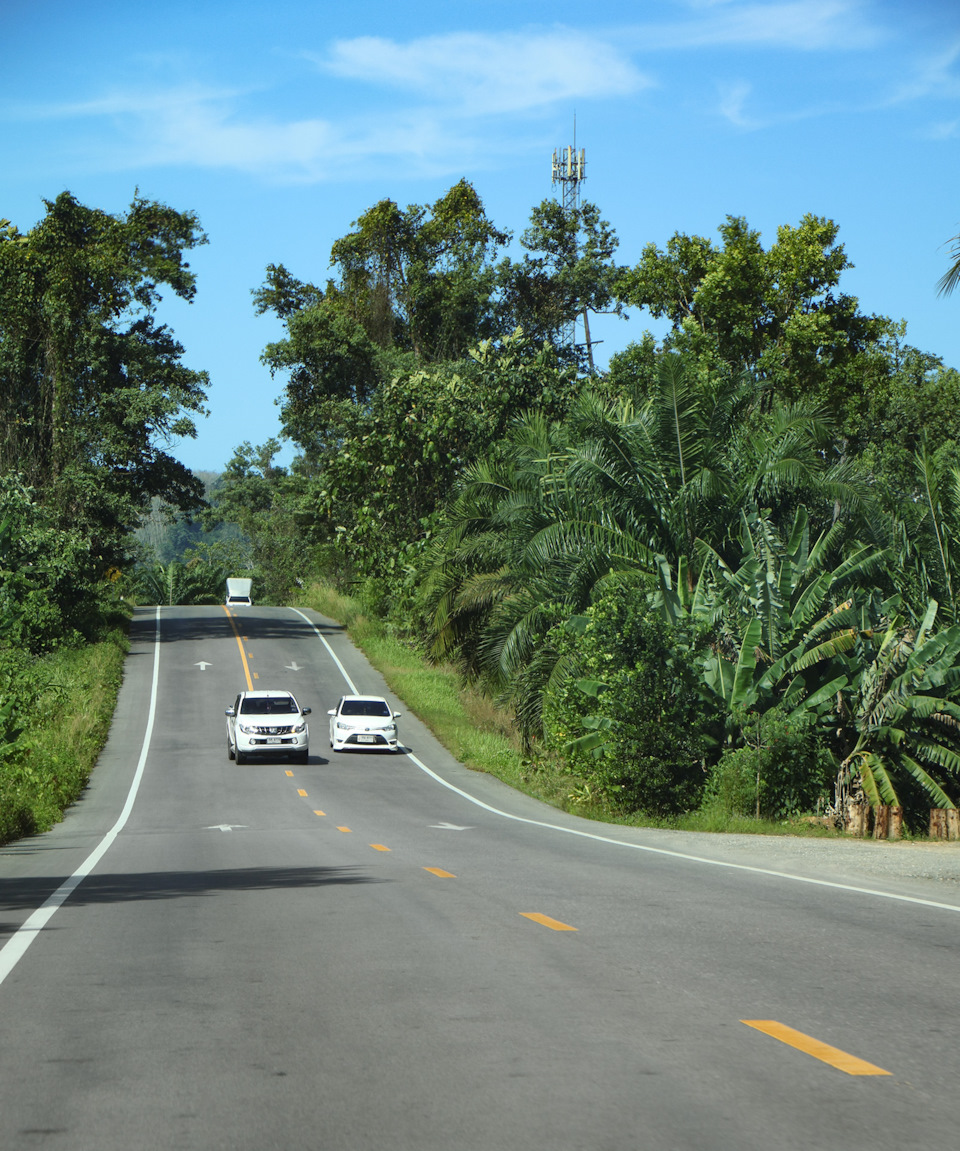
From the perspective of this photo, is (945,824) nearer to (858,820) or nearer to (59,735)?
(858,820)

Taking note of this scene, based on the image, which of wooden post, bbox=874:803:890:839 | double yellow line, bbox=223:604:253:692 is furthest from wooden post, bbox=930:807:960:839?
double yellow line, bbox=223:604:253:692

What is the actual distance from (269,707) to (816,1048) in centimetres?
3022

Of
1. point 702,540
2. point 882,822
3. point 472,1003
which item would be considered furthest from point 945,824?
point 472,1003

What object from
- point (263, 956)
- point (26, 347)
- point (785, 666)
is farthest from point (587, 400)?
point (26, 347)

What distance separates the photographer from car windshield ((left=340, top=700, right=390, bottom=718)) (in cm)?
3722

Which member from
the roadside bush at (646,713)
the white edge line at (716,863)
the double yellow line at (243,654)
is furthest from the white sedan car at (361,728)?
the roadside bush at (646,713)

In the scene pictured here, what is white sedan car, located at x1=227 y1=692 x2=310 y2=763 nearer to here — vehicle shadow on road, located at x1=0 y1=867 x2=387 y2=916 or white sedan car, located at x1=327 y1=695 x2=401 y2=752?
white sedan car, located at x1=327 y1=695 x2=401 y2=752

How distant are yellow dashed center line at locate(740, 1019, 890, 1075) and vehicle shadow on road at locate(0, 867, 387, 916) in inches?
244

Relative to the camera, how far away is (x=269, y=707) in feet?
114

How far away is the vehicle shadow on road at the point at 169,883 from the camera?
10688 millimetres

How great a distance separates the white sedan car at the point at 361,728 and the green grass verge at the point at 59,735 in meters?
6.71

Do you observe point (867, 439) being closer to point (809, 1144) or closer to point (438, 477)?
point (438, 477)

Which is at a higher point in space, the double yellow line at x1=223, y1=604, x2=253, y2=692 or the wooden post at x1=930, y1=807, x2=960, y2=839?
the double yellow line at x1=223, y1=604, x2=253, y2=692

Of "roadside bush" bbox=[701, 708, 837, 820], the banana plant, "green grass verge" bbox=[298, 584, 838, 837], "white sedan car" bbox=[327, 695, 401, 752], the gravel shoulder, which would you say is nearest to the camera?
the gravel shoulder
